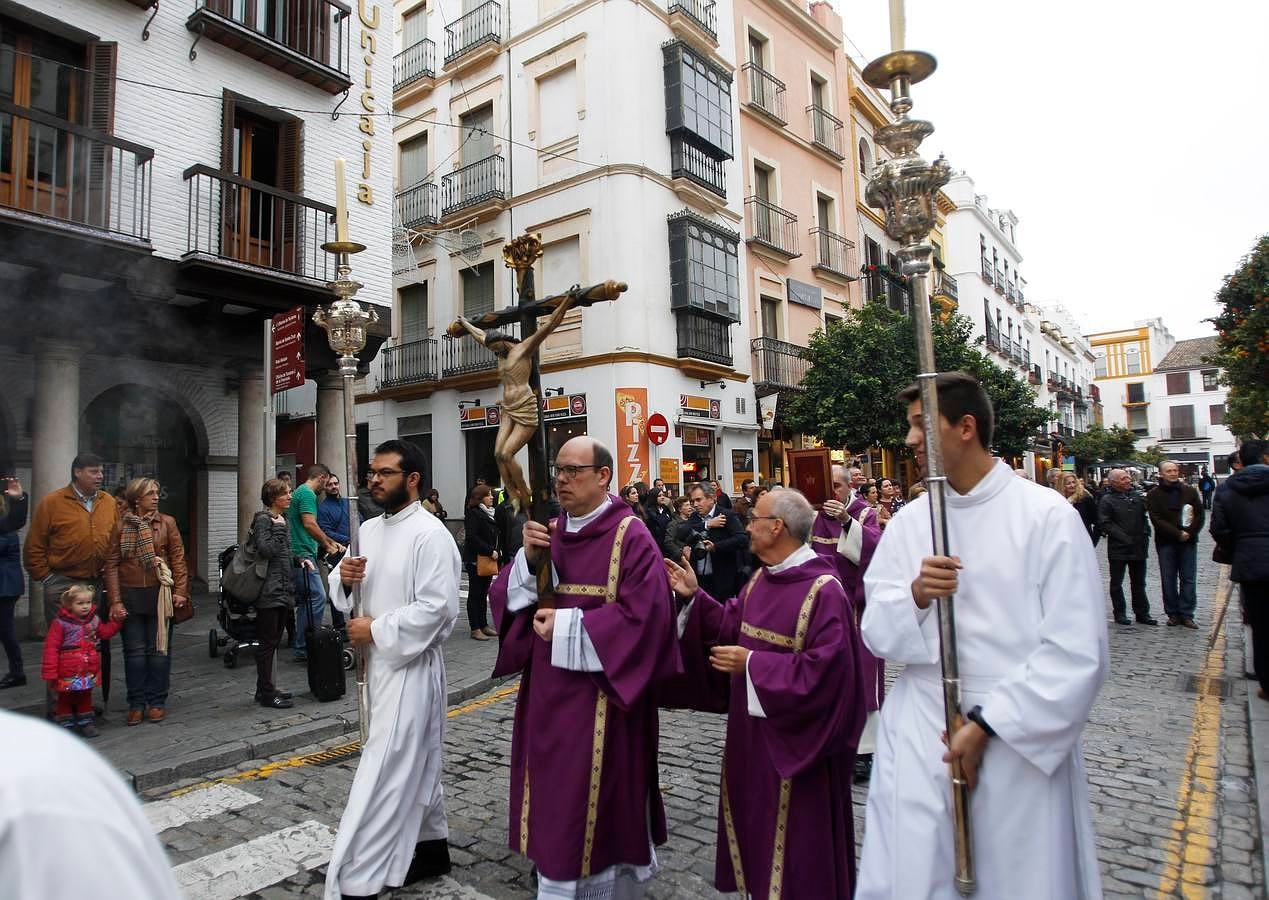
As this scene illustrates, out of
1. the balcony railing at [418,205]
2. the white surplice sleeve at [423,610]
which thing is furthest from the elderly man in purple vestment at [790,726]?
the balcony railing at [418,205]

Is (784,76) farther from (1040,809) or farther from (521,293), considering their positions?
(1040,809)

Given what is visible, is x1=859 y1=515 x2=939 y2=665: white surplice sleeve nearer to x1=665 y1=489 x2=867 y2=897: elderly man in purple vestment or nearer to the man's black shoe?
x1=665 y1=489 x2=867 y2=897: elderly man in purple vestment

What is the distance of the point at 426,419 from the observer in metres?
19.9

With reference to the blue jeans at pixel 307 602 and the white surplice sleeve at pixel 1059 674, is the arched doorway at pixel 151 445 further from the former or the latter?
the white surplice sleeve at pixel 1059 674

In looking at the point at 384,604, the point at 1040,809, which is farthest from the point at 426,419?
the point at 1040,809

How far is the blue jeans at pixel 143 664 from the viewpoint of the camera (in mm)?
5824

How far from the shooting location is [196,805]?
4.38 meters

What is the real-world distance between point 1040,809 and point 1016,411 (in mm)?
24388

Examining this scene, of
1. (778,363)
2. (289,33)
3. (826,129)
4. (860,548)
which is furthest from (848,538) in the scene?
(826,129)

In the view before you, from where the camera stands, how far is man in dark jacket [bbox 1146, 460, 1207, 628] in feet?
29.2

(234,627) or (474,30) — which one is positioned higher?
(474,30)

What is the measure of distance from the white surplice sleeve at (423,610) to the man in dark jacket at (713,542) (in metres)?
5.30

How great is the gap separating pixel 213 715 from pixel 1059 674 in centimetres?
598

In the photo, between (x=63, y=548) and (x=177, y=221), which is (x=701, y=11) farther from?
(x=63, y=548)
